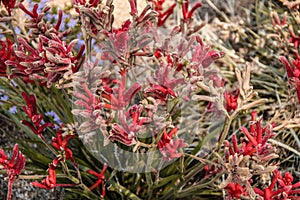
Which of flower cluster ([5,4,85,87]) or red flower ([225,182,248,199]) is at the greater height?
flower cluster ([5,4,85,87])

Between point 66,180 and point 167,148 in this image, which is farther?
point 66,180

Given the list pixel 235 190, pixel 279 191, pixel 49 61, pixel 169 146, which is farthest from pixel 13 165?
pixel 279 191

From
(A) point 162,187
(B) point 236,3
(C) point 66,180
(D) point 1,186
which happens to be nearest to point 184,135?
(A) point 162,187

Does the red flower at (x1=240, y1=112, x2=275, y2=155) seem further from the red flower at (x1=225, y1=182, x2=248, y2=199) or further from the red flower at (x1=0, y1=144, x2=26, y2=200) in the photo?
the red flower at (x1=0, y1=144, x2=26, y2=200)

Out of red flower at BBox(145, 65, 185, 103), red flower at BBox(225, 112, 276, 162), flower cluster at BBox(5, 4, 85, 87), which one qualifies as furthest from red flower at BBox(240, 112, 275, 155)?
flower cluster at BBox(5, 4, 85, 87)

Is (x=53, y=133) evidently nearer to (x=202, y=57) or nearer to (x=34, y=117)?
(x=34, y=117)

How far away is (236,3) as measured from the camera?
330 cm

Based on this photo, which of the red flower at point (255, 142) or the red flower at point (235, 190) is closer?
the red flower at point (255, 142)

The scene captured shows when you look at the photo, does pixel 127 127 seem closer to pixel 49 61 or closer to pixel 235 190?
pixel 49 61

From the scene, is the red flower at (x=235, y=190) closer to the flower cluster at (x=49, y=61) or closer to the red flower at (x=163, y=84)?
the red flower at (x=163, y=84)

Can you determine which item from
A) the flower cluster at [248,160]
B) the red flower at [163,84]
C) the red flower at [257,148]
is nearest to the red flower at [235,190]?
the flower cluster at [248,160]

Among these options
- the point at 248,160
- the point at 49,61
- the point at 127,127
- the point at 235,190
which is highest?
the point at 49,61

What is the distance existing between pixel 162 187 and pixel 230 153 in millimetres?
722

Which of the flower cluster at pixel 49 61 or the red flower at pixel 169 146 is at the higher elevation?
the flower cluster at pixel 49 61
